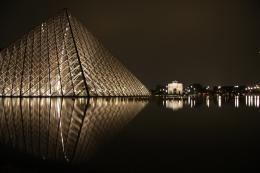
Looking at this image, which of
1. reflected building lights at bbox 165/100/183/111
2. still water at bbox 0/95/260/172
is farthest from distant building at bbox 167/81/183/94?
still water at bbox 0/95/260/172

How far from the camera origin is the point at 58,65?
45.3 metres

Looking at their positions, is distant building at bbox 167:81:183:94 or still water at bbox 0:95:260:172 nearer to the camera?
still water at bbox 0:95:260:172

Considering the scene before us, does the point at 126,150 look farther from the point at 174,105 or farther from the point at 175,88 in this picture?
the point at 175,88

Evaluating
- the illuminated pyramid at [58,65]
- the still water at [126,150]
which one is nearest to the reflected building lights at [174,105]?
the illuminated pyramid at [58,65]

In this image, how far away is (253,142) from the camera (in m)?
9.80

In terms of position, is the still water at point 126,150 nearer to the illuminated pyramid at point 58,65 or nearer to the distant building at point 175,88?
the illuminated pyramid at point 58,65

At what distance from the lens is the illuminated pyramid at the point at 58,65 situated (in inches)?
1743

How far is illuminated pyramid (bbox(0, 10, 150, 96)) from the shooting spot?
44281mm

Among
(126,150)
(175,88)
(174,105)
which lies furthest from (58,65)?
(175,88)

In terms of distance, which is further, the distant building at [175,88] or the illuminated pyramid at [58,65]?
the distant building at [175,88]

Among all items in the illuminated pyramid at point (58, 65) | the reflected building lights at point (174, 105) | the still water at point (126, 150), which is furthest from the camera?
the illuminated pyramid at point (58, 65)

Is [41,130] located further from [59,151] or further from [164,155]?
[164,155]

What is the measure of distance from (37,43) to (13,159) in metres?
45.1

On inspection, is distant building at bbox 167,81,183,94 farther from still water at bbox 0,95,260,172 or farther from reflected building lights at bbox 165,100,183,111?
still water at bbox 0,95,260,172
